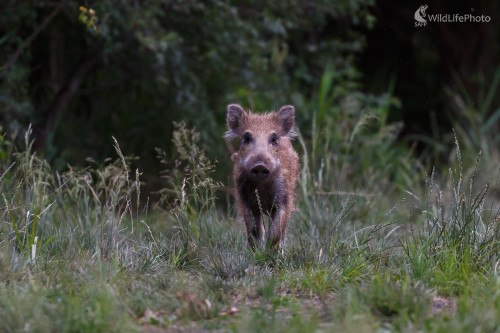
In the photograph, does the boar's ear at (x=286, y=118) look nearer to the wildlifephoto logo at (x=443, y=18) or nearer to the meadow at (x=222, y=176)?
the meadow at (x=222, y=176)

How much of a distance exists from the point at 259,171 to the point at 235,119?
3.64 feet

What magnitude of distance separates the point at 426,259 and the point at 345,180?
3877 millimetres

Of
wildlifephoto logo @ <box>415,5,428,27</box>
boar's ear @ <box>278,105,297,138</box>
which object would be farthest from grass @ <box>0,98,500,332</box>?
wildlifephoto logo @ <box>415,5,428,27</box>

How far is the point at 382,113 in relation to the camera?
9930 mm

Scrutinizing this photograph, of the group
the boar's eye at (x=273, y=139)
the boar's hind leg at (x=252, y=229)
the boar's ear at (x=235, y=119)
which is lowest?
the boar's hind leg at (x=252, y=229)

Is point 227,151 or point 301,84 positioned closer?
point 227,151

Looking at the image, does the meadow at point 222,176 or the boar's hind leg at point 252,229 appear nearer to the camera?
the meadow at point 222,176

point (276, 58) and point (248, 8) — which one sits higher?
point (248, 8)

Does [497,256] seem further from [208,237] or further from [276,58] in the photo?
[276,58]

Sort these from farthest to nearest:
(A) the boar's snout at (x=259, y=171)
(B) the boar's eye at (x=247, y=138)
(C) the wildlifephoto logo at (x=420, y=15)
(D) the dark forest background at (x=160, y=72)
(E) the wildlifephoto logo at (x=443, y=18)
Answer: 1. (E) the wildlifephoto logo at (x=443, y=18)
2. (C) the wildlifephoto logo at (x=420, y=15)
3. (D) the dark forest background at (x=160, y=72)
4. (B) the boar's eye at (x=247, y=138)
5. (A) the boar's snout at (x=259, y=171)

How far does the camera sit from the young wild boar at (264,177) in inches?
239

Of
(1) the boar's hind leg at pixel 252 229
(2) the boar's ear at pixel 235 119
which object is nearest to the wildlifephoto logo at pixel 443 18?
(2) the boar's ear at pixel 235 119

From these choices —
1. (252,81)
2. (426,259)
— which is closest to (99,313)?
(426,259)

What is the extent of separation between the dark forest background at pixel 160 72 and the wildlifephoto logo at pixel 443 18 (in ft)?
5.91
